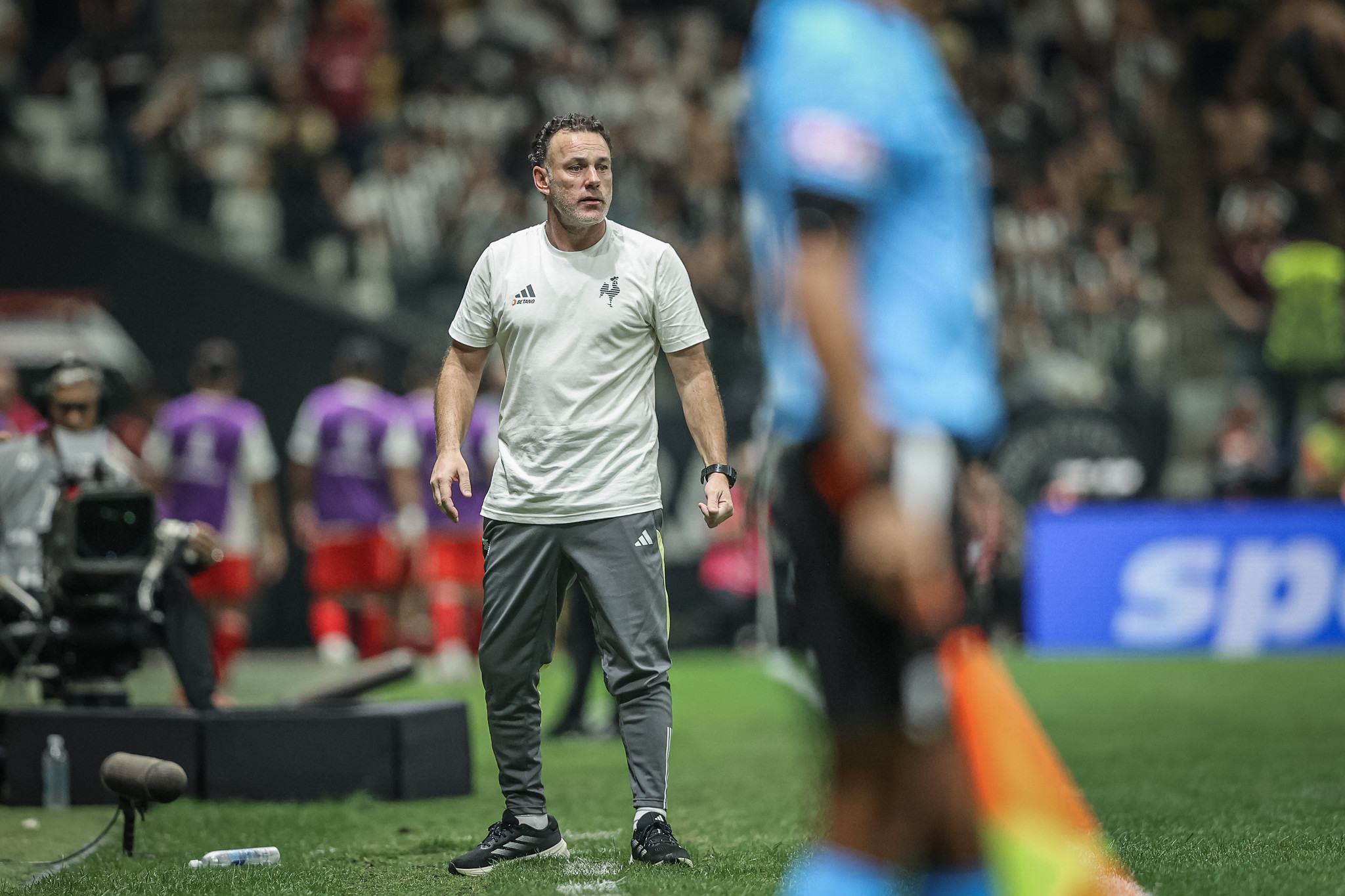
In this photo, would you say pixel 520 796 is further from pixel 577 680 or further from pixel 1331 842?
pixel 577 680

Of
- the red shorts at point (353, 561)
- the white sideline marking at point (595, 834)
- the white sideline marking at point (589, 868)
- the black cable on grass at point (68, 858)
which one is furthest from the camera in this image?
the red shorts at point (353, 561)

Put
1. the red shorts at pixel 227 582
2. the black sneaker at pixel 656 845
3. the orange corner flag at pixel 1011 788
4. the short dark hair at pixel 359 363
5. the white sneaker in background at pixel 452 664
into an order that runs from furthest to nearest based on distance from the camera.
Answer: the white sneaker in background at pixel 452 664
the short dark hair at pixel 359 363
the red shorts at pixel 227 582
the black sneaker at pixel 656 845
the orange corner flag at pixel 1011 788

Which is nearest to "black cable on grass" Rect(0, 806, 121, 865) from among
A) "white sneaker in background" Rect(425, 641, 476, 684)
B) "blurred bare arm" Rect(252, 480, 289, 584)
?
"blurred bare arm" Rect(252, 480, 289, 584)

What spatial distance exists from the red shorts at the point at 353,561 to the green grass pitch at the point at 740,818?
381cm

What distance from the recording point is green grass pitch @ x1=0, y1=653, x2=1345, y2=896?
4840 millimetres

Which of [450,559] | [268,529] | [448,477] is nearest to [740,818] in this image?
[448,477]

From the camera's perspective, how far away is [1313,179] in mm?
18469

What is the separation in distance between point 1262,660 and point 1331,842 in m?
8.42

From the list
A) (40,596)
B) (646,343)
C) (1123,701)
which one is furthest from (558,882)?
(1123,701)

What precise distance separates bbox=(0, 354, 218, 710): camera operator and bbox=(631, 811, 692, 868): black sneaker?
118 inches

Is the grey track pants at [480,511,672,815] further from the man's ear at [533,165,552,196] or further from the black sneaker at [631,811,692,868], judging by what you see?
the man's ear at [533,165,552,196]

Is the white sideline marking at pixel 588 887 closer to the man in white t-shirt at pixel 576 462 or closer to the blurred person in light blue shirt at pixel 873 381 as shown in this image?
the man in white t-shirt at pixel 576 462

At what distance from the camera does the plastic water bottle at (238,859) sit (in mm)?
5242

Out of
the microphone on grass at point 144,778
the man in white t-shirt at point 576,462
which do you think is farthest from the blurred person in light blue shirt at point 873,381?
the microphone on grass at point 144,778
